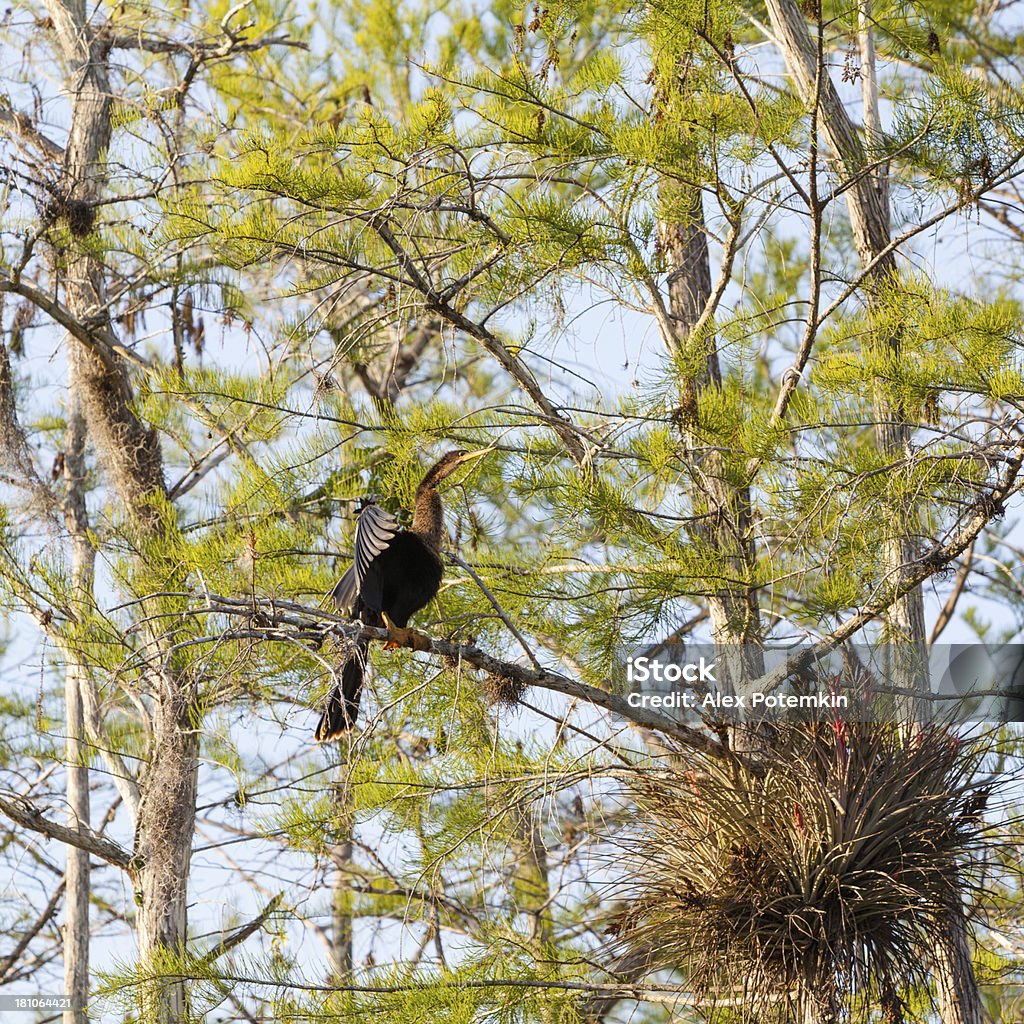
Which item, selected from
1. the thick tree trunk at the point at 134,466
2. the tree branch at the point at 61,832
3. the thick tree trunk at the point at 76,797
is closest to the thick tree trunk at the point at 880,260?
the thick tree trunk at the point at 134,466

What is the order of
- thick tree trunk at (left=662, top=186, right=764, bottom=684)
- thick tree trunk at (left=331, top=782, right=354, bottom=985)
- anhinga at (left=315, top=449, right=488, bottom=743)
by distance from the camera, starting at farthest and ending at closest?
thick tree trunk at (left=331, top=782, right=354, bottom=985) < thick tree trunk at (left=662, top=186, right=764, bottom=684) < anhinga at (left=315, top=449, right=488, bottom=743)

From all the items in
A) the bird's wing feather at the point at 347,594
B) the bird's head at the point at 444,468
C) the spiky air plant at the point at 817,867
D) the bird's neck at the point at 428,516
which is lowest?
the spiky air plant at the point at 817,867

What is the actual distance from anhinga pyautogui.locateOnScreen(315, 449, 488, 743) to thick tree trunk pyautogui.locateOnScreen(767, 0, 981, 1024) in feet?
3.80

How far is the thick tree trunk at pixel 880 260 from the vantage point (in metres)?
3.64

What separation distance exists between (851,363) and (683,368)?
545 mm

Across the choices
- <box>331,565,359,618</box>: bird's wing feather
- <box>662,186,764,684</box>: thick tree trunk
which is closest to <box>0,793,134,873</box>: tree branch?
<box>331,565,359,618</box>: bird's wing feather

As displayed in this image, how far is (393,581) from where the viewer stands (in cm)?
347

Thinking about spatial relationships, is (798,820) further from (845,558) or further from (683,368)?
(683,368)

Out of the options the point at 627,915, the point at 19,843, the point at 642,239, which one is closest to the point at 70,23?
the point at 642,239

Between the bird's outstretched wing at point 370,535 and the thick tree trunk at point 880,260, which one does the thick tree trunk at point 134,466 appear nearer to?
the bird's outstretched wing at point 370,535

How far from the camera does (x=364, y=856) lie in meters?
6.52

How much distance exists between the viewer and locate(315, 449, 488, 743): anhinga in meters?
3.28

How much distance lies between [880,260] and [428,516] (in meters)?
1.46

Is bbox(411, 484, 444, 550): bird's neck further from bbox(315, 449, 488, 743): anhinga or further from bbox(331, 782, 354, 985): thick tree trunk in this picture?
bbox(331, 782, 354, 985): thick tree trunk
